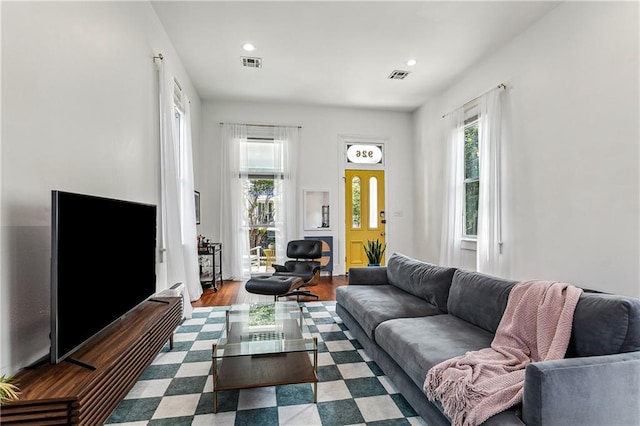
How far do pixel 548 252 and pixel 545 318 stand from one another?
2.12 m

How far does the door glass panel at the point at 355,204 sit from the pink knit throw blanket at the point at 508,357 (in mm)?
4392

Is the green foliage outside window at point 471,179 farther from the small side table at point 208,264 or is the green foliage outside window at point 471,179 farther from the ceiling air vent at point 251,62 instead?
the small side table at point 208,264

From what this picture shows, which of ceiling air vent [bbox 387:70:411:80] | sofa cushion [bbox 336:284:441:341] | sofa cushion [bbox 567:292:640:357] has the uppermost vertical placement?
ceiling air vent [bbox 387:70:411:80]

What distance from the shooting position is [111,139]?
7.79ft

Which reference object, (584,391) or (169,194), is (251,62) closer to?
(169,194)

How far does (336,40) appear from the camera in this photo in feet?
12.5

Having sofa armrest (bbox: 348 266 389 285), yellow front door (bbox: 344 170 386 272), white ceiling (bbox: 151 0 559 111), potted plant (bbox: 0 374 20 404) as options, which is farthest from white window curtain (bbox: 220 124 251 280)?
potted plant (bbox: 0 374 20 404)

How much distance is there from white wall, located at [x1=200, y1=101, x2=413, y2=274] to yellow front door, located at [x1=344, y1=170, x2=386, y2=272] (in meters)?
0.13

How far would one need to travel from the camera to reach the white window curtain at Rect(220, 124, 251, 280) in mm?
5676

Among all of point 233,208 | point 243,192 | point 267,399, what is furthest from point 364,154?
point 267,399

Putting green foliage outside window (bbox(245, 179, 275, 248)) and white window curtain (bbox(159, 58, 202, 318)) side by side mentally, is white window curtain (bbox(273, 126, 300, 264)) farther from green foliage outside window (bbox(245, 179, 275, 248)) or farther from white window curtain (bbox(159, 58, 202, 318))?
white window curtain (bbox(159, 58, 202, 318))

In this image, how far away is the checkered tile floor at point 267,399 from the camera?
5.82 ft

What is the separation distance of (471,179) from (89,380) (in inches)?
186

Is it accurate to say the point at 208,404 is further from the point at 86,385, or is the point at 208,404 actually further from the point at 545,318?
the point at 545,318
